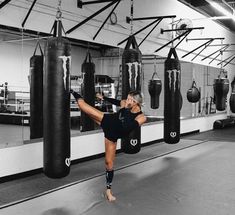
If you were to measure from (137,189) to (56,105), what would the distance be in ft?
4.76

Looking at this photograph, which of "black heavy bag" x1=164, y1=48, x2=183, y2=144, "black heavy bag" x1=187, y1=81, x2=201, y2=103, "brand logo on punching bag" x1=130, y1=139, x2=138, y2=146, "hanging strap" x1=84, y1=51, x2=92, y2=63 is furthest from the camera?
"black heavy bag" x1=187, y1=81, x2=201, y2=103

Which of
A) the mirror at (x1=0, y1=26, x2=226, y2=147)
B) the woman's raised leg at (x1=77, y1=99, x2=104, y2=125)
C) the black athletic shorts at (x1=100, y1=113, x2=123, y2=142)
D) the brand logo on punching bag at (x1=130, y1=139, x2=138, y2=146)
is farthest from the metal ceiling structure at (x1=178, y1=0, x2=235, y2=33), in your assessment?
the woman's raised leg at (x1=77, y1=99, x2=104, y2=125)

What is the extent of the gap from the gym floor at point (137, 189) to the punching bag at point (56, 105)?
1.56ft

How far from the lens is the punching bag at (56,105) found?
2.63 metres

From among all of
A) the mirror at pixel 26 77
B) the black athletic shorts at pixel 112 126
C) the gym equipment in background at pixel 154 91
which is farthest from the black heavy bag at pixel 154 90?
the black athletic shorts at pixel 112 126

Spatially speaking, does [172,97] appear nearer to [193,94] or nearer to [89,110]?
[89,110]

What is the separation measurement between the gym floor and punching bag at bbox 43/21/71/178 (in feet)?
1.56

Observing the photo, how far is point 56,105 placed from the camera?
2629 millimetres

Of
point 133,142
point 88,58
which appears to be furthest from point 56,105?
point 88,58

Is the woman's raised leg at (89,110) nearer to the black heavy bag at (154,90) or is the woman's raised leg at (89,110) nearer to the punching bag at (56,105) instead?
the punching bag at (56,105)

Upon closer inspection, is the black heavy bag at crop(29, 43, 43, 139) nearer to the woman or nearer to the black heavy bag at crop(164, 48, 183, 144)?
the woman

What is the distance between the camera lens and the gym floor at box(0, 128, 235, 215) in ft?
9.45

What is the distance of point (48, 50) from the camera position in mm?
2680

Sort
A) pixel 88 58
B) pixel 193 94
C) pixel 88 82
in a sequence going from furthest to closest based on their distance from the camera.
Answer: pixel 193 94 → pixel 88 58 → pixel 88 82
